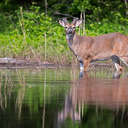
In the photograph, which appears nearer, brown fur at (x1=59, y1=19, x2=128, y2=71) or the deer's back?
brown fur at (x1=59, y1=19, x2=128, y2=71)

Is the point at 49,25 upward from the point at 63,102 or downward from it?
upward

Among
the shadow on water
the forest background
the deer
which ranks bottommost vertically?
the shadow on water

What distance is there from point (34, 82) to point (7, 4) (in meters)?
14.6

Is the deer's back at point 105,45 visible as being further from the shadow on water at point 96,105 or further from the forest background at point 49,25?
the shadow on water at point 96,105

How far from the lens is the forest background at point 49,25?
16547mm

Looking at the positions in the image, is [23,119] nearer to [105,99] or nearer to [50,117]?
[50,117]

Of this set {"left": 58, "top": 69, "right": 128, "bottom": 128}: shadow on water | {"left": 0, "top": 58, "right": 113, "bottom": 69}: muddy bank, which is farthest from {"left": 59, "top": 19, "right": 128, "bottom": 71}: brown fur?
{"left": 58, "top": 69, "right": 128, "bottom": 128}: shadow on water

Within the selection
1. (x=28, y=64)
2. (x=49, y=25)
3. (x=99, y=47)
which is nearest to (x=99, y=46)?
(x=99, y=47)

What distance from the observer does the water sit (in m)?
6.25

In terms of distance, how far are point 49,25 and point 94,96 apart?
519 inches

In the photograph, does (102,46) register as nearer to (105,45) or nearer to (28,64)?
(105,45)

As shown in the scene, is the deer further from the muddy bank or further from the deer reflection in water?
the deer reflection in water

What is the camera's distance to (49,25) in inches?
843

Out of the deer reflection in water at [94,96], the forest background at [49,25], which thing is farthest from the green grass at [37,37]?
the deer reflection in water at [94,96]
